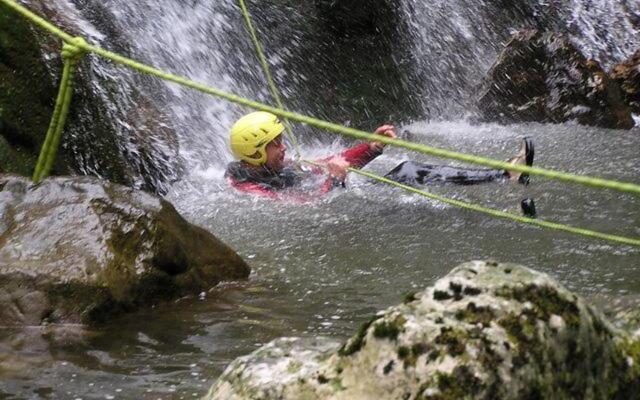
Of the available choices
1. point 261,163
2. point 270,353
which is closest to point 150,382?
point 270,353

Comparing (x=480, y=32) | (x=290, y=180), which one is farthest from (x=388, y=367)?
(x=480, y=32)

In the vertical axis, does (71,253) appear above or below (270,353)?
above

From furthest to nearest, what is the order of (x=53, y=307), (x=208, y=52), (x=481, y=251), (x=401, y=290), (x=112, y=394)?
1. (x=208, y=52)
2. (x=481, y=251)
3. (x=401, y=290)
4. (x=53, y=307)
5. (x=112, y=394)

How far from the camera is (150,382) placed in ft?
11.0

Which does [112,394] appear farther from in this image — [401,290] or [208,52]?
[208,52]

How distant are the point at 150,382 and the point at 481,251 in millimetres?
2735

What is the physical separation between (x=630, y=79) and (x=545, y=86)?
1355 mm

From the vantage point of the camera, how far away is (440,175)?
263 inches

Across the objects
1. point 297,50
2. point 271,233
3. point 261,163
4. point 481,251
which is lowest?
point 481,251

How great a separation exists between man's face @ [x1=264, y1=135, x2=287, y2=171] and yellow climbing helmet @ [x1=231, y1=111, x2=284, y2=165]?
4 cm

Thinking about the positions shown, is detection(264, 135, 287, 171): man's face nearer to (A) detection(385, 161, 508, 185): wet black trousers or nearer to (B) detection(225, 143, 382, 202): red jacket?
(B) detection(225, 143, 382, 202): red jacket

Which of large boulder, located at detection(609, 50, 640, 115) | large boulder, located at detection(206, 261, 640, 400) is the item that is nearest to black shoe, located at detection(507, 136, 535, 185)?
large boulder, located at detection(206, 261, 640, 400)

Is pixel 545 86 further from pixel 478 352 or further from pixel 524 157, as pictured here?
pixel 478 352

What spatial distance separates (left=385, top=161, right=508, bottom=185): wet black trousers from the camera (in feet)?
21.5
